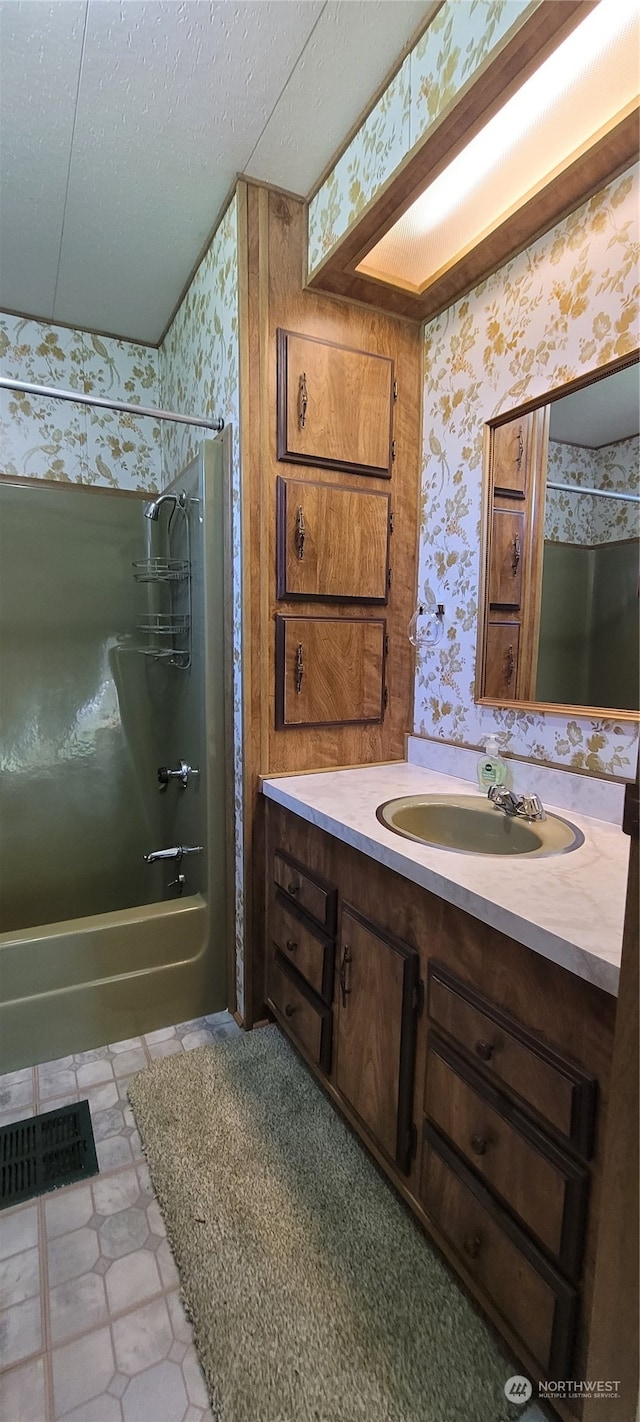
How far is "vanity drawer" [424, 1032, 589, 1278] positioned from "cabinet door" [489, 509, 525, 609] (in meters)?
1.06

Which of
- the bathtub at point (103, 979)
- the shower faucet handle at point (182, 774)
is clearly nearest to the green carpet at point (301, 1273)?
the bathtub at point (103, 979)

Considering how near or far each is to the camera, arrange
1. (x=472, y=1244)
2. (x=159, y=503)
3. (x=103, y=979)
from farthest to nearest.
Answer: (x=159, y=503) < (x=103, y=979) < (x=472, y=1244)

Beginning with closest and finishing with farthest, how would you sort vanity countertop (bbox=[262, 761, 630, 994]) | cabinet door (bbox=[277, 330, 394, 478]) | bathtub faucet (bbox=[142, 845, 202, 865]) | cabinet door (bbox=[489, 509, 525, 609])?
vanity countertop (bbox=[262, 761, 630, 994]), cabinet door (bbox=[489, 509, 525, 609]), cabinet door (bbox=[277, 330, 394, 478]), bathtub faucet (bbox=[142, 845, 202, 865])

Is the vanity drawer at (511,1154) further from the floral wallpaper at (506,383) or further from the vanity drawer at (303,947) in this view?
the floral wallpaper at (506,383)

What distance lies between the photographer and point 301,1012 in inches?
60.0

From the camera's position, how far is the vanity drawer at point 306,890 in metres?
1.36

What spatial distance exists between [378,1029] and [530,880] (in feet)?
1.77

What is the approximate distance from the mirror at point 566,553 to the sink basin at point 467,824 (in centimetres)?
29

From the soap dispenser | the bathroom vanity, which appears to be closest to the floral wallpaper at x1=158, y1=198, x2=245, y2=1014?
the bathroom vanity

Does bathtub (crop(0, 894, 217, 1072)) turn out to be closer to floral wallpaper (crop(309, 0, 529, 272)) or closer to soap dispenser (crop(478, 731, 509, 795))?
soap dispenser (crop(478, 731, 509, 795))

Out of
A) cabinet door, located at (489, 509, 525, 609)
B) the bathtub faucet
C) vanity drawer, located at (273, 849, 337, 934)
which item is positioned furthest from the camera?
the bathtub faucet

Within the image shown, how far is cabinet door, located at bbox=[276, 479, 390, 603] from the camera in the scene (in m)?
1.61

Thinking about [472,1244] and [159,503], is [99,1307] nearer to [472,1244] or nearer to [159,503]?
[472,1244]

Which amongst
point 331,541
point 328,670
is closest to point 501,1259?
point 328,670
